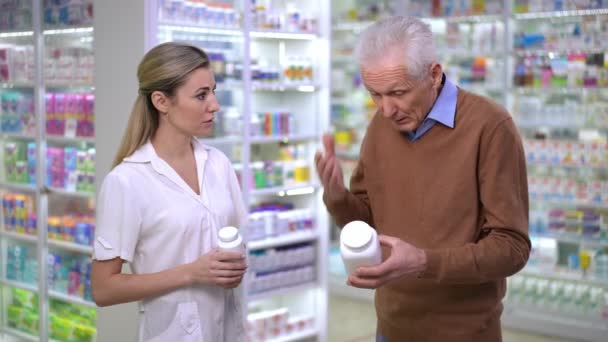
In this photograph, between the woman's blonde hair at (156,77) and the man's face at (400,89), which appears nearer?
the man's face at (400,89)

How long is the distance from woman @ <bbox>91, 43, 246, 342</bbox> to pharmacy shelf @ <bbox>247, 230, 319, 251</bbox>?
2.77 metres

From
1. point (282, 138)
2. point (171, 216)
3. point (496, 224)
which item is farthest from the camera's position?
point (282, 138)

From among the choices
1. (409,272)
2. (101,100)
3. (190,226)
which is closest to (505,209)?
(409,272)

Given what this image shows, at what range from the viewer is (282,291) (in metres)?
5.53

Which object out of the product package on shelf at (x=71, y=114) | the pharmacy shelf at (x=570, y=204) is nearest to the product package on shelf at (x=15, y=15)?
the product package on shelf at (x=71, y=114)

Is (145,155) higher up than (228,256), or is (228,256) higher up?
(145,155)

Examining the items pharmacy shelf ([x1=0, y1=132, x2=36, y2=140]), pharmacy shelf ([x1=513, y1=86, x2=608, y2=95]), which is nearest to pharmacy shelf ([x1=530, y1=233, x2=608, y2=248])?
pharmacy shelf ([x1=513, y1=86, x2=608, y2=95])

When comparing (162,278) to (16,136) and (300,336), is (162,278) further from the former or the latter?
(300,336)

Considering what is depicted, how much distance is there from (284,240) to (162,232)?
315cm

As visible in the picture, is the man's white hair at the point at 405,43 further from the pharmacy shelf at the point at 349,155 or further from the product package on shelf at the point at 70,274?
the pharmacy shelf at the point at 349,155

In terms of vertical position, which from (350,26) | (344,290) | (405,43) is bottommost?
(344,290)

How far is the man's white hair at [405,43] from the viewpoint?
2.06 m

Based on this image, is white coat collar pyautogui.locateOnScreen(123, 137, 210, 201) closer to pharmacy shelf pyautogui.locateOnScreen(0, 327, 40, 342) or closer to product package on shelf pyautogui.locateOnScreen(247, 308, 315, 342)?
product package on shelf pyautogui.locateOnScreen(247, 308, 315, 342)

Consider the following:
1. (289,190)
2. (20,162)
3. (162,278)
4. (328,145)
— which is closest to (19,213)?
(20,162)
